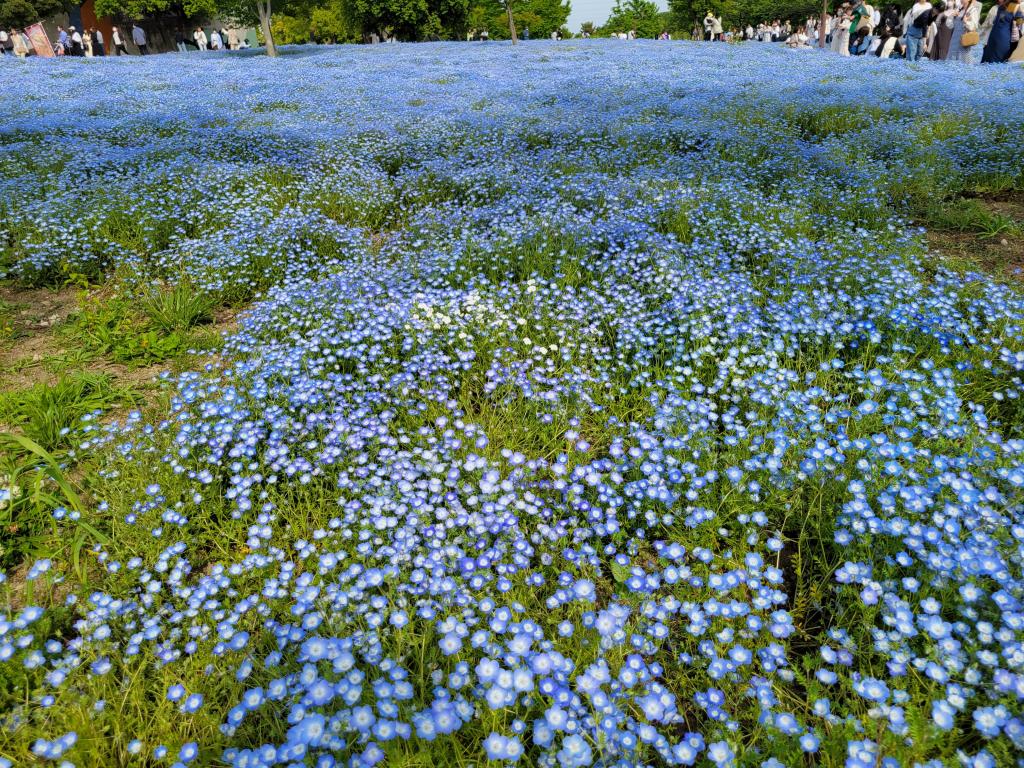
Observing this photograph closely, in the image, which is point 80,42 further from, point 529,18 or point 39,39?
point 529,18

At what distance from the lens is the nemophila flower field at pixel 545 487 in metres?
2.00

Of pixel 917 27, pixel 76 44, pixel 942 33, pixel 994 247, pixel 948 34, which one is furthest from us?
pixel 76 44

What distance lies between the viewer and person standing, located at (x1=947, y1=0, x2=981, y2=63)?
16.8 m

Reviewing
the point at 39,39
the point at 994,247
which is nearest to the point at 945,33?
the point at 994,247

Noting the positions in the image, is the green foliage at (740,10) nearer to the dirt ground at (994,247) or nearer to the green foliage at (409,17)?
the green foliage at (409,17)

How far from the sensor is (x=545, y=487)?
304cm

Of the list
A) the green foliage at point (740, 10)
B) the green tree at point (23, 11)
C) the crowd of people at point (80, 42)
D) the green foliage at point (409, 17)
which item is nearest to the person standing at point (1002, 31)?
the green foliage at point (409, 17)

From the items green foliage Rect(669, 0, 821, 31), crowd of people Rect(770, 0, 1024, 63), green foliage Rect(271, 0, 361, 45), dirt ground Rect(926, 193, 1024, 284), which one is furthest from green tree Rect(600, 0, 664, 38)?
dirt ground Rect(926, 193, 1024, 284)

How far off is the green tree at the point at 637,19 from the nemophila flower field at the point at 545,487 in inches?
2711

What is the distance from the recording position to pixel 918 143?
8047 millimetres

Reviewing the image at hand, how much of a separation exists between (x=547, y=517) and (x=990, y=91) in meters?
A: 13.7

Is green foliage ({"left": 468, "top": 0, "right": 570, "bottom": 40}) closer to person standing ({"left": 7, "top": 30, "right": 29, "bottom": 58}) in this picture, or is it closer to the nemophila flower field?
person standing ({"left": 7, "top": 30, "right": 29, "bottom": 58})

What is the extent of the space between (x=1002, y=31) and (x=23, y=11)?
177 ft

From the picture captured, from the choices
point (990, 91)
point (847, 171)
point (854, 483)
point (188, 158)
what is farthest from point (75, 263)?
point (990, 91)
